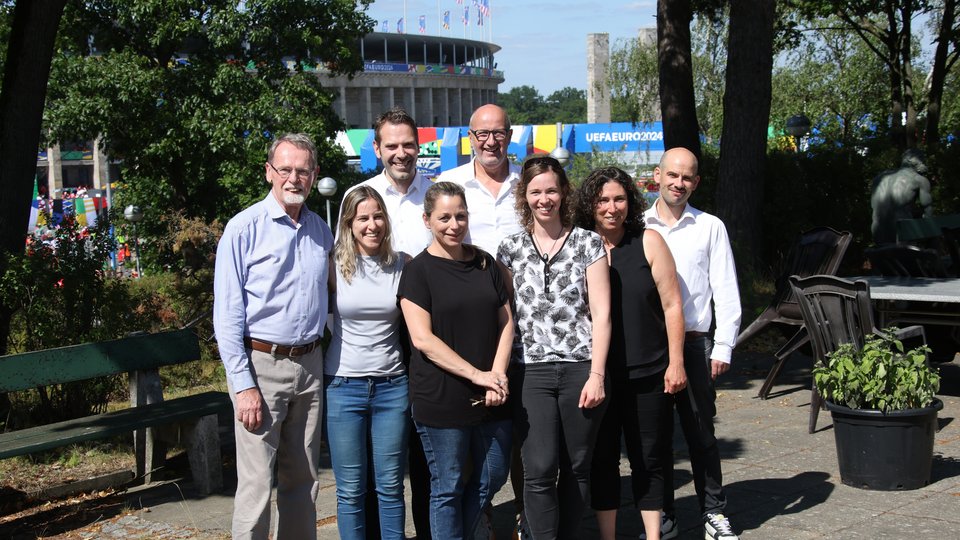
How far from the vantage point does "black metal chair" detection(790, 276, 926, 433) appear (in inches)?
253

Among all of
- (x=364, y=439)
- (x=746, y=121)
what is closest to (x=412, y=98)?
(x=746, y=121)

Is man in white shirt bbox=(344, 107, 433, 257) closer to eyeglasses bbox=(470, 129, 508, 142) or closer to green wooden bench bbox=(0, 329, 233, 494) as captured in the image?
eyeglasses bbox=(470, 129, 508, 142)

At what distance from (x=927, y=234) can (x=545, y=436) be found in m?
8.20

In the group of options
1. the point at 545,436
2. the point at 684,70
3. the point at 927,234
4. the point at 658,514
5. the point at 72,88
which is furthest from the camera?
the point at 72,88

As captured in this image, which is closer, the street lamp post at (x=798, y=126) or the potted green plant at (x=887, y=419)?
the potted green plant at (x=887, y=419)

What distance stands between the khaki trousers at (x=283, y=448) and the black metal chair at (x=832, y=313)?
11.8 ft

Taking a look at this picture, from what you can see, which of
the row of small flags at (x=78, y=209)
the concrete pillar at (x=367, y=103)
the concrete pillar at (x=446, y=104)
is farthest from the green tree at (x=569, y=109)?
the row of small flags at (x=78, y=209)

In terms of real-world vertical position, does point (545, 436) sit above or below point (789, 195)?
below

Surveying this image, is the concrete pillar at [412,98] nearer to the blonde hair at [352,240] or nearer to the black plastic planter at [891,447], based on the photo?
the black plastic planter at [891,447]

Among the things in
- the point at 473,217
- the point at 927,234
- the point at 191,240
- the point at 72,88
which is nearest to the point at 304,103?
the point at 72,88

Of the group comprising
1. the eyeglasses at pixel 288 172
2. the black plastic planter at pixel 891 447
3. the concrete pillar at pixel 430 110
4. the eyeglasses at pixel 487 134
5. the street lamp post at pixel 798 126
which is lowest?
the black plastic planter at pixel 891 447

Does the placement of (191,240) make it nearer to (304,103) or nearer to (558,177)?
(558,177)

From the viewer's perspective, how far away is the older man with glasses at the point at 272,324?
13.5 feet

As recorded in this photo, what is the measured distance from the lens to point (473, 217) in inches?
189
